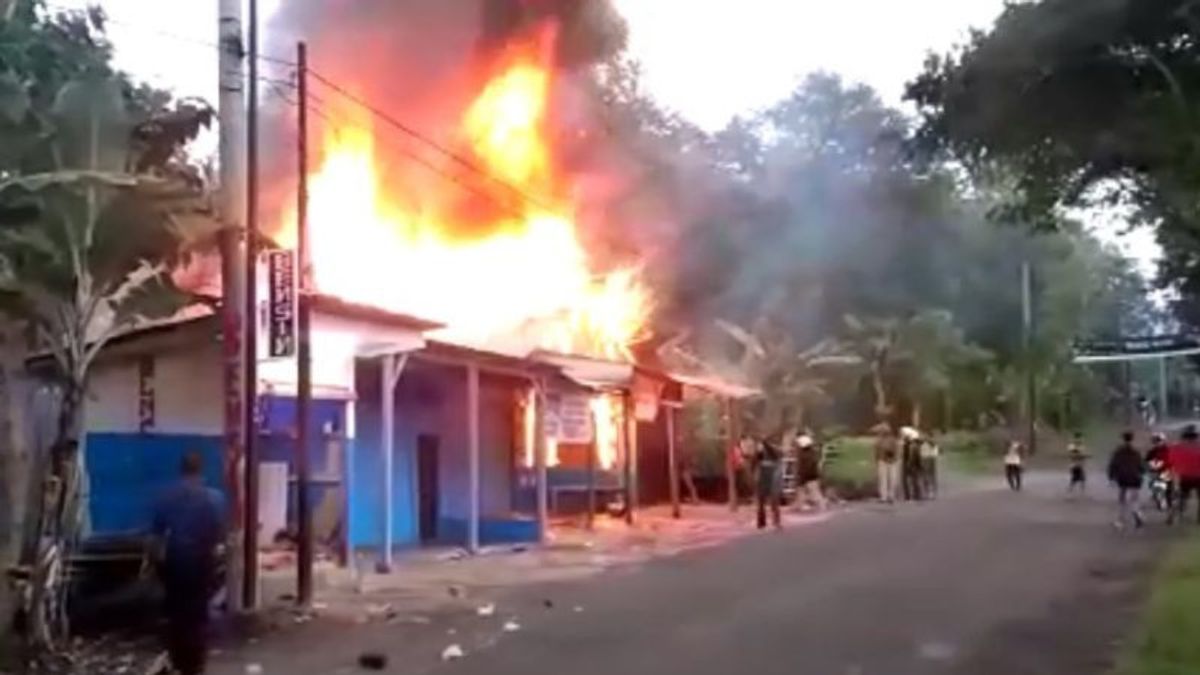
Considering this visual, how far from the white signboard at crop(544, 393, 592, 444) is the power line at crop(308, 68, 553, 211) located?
5.38 m

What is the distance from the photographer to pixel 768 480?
3048 cm

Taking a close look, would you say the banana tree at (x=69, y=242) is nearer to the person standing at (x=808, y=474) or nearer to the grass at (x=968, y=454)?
the person standing at (x=808, y=474)

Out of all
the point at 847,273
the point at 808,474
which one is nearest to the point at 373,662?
the point at 808,474

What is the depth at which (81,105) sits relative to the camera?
1359cm

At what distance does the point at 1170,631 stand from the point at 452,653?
527 centimetres

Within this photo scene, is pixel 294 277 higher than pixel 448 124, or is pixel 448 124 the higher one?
pixel 448 124

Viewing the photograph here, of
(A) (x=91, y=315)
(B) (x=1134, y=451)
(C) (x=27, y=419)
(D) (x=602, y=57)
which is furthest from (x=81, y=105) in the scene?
(D) (x=602, y=57)

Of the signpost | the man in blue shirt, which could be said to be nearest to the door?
the man in blue shirt

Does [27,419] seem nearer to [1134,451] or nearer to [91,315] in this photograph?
[91,315]

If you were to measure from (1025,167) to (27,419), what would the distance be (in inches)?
618

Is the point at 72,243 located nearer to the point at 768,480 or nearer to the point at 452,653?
the point at 452,653

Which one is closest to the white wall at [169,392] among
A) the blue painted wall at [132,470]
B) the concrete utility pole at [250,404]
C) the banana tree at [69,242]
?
the blue painted wall at [132,470]

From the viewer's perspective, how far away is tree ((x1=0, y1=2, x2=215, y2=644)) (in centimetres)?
1317

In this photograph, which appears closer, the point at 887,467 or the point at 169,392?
the point at 169,392
